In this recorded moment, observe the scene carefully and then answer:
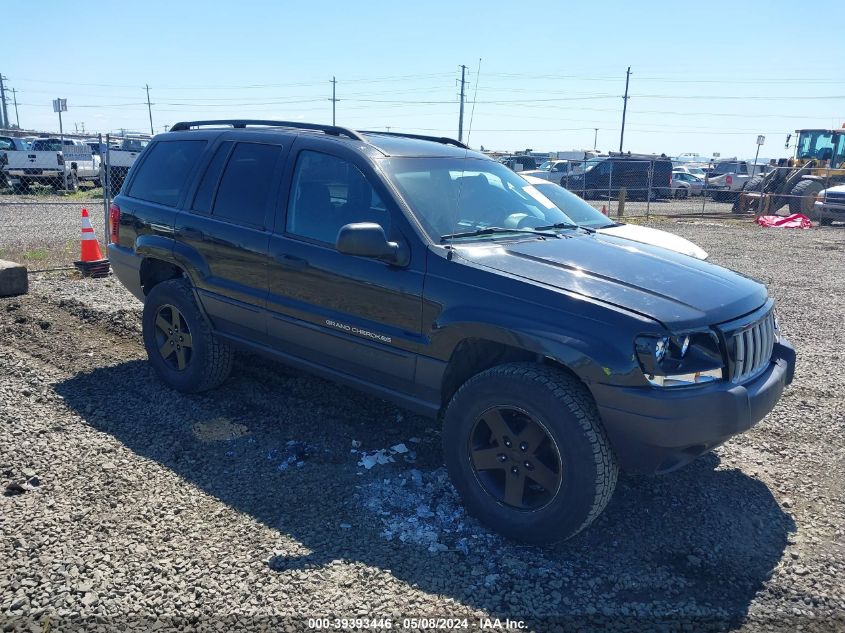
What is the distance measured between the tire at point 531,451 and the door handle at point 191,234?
2321mm

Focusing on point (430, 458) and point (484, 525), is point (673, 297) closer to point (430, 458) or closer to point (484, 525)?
point (484, 525)

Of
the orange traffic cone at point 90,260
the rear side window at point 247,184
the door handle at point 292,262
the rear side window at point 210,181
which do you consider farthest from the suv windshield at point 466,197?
the orange traffic cone at point 90,260

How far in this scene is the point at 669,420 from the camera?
9.94ft

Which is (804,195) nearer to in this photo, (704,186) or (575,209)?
(704,186)

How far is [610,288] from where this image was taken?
333 centimetres

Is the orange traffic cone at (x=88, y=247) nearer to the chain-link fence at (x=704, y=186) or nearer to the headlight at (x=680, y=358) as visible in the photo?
the headlight at (x=680, y=358)

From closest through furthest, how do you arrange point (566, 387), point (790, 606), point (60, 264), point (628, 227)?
point (790, 606)
point (566, 387)
point (628, 227)
point (60, 264)

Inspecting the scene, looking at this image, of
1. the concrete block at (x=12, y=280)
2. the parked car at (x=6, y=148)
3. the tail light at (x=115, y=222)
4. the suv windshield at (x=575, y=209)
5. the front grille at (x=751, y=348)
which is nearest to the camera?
the front grille at (x=751, y=348)

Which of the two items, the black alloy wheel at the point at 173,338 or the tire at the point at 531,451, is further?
Result: the black alloy wheel at the point at 173,338

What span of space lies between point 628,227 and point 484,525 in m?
6.34

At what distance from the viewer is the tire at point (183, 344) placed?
16.2 feet

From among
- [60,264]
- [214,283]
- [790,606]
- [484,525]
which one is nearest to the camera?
[790,606]

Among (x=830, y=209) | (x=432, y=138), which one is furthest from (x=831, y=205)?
(x=432, y=138)

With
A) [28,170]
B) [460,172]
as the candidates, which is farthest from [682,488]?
[28,170]
